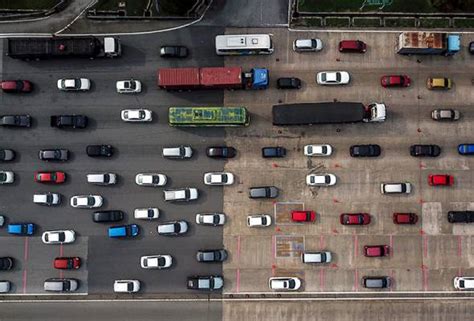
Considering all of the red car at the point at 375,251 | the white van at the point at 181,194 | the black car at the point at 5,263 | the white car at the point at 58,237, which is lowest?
the black car at the point at 5,263

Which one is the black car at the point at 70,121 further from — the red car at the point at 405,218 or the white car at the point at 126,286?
the red car at the point at 405,218

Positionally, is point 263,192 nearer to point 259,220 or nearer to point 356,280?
point 259,220

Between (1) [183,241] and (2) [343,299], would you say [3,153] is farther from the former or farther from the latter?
(2) [343,299]

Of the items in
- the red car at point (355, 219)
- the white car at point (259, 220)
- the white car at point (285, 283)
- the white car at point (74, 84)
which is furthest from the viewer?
the white car at point (74, 84)

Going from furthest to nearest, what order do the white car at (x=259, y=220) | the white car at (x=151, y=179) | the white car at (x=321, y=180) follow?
the white car at (x=151, y=179), the white car at (x=321, y=180), the white car at (x=259, y=220)

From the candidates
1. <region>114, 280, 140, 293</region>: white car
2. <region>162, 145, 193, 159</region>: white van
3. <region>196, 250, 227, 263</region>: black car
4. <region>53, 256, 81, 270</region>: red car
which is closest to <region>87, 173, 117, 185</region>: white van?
<region>162, 145, 193, 159</region>: white van

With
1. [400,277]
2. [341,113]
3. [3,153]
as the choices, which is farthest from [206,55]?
[400,277]

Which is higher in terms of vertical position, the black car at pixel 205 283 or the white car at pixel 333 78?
the white car at pixel 333 78

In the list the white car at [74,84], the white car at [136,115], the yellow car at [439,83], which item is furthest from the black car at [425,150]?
the white car at [74,84]

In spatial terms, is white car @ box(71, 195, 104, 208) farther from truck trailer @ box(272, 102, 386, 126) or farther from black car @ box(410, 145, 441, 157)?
black car @ box(410, 145, 441, 157)
